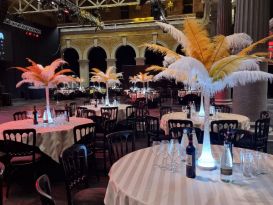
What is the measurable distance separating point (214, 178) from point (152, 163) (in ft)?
1.82

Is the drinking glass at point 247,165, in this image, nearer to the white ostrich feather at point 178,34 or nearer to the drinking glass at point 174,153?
the drinking glass at point 174,153

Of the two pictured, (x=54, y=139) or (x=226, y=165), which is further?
(x=54, y=139)

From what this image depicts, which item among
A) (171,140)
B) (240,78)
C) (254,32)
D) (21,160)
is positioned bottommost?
(21,160)

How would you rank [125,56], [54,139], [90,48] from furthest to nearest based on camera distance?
[125,56] → [90,48] → [54,139]

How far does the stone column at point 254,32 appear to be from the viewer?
586 cm

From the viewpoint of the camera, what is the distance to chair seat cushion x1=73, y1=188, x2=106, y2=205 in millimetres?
2420

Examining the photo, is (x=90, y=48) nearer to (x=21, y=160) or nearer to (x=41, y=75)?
(x=41, y=75)

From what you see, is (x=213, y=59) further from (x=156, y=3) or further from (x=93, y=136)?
(x=156, y=3)

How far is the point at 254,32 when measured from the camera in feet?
19.3

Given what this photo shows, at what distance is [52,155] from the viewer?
4125 mm

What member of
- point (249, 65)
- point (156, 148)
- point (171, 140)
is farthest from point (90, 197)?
point (249, 65)

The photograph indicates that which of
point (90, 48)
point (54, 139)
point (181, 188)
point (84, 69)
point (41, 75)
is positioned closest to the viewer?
→ point (181, 188)

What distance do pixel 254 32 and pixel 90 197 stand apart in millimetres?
4853

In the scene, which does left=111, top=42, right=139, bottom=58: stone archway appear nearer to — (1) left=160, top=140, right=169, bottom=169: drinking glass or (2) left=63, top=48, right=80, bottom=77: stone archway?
(2) left=63, top=48, right=80, bottom=77: stone archway
